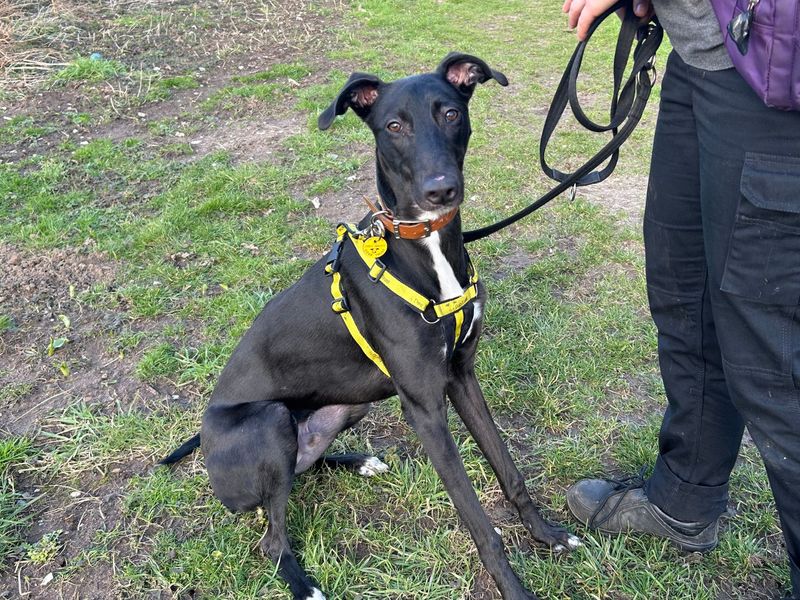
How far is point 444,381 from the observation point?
239 centimetres

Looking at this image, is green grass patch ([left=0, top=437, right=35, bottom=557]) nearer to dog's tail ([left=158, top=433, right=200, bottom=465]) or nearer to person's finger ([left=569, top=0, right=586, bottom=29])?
dog's tail ([left=158, top=433, right=200, bottom=465])

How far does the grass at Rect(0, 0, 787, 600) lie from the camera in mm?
2473

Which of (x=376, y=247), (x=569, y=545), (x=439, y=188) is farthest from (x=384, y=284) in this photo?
(x=569, y=545)

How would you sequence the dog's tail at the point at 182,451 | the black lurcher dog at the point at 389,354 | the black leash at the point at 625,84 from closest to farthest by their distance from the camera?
the black leash at the point at 625,84 < the black lurcher dog at the point at 389,354 < the dog's tail at the point at 182,451

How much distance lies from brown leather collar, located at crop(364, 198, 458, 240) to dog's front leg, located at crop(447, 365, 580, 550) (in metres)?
0.62

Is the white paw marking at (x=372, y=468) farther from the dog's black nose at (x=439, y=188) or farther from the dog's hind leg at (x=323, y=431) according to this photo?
the dog's black nose at (x=439, y=188)

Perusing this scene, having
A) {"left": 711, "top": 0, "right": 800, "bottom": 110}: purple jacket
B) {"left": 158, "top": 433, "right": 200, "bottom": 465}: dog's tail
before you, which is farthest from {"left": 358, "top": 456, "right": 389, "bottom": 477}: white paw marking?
{"left": 711, "top": 0, "right": 800, "bottom": 110}: purple jacket

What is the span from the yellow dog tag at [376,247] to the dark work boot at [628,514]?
1285 millimetres

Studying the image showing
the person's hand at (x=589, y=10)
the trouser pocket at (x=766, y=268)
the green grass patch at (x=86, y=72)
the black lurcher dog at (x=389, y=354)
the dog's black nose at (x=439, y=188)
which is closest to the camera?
the trouser pocket at (x=766, y=268)

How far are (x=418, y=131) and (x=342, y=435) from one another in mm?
1598

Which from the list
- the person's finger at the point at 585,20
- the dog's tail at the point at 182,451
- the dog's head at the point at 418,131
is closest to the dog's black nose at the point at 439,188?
the dog's head at the point at 418,131

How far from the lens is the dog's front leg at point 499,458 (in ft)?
8.24

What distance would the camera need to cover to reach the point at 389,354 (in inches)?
94.1

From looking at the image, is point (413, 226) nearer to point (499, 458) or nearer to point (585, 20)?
point (585, 20)
